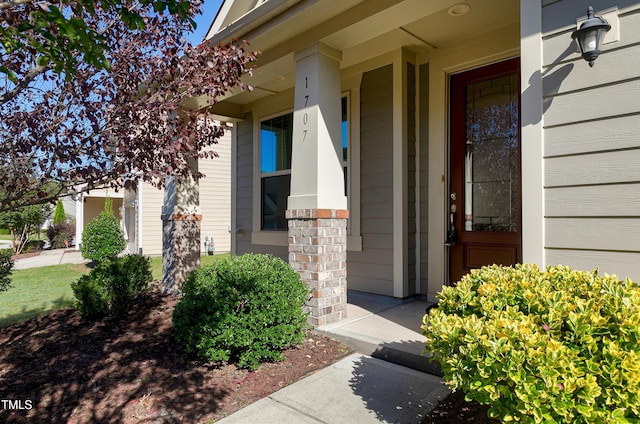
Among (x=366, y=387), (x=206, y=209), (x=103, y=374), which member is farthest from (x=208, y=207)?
(x=366, y=387)

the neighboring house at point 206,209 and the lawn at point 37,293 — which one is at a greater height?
the neighboring house at point 206,209

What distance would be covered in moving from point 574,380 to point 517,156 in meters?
2.95

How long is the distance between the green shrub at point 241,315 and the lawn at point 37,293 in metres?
3.30

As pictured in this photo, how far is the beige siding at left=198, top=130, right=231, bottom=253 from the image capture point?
43.9ft

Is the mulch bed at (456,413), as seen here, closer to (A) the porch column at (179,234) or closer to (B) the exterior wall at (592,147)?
(B) the exterior wall at (592,147)

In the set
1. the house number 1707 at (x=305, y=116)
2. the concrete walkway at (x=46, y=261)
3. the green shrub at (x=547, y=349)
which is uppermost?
the house number 1707 at (x=305, y=116)

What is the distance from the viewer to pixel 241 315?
2.96 meters

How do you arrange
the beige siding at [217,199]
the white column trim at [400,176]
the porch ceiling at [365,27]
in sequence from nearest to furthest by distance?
1. the porch ceiling at [365,27]
2. the white column trim at [400,176]
3. the beige siding at [217,199]

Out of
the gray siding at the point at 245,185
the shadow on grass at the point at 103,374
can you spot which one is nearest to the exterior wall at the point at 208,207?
the gray siding at the point at 245,185

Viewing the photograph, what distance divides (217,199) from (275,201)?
25.5 ft

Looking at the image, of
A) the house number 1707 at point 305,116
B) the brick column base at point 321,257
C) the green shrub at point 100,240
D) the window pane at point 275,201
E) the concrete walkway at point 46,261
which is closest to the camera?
the brick column base at point 321,257

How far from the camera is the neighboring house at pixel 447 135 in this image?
226 centimetres

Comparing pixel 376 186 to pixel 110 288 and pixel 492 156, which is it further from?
pixel 110 288

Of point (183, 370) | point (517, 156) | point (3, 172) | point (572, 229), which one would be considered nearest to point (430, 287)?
point (517, 156)
